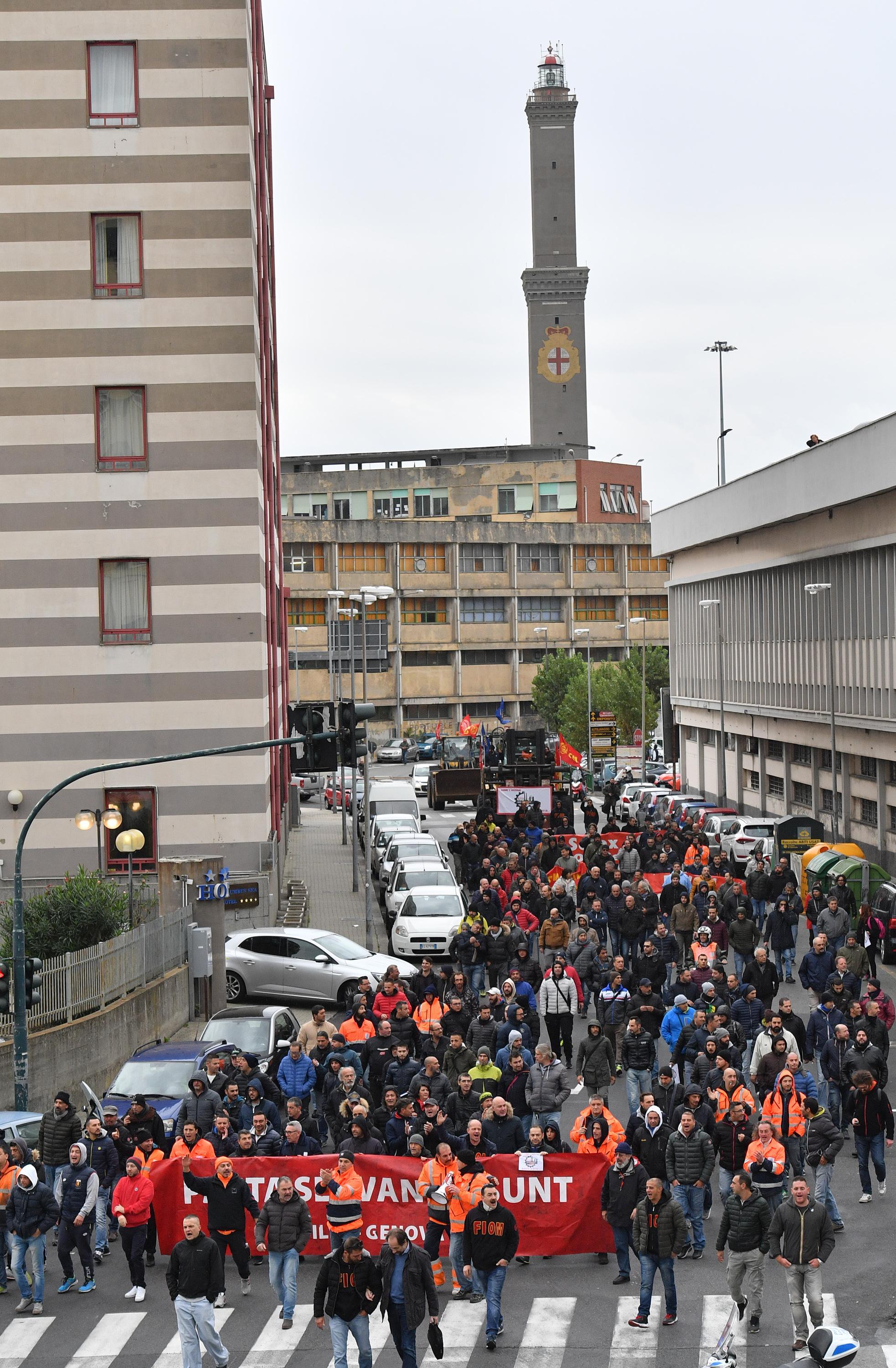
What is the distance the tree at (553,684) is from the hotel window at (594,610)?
62.9 feet

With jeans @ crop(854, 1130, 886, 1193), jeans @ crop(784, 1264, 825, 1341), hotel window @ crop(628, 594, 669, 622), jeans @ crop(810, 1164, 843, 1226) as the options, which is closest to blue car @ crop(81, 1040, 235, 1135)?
jeans @ crop(810, 1164, 843, 1226)

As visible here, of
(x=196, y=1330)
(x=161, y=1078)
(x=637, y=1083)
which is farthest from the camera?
(x=161, y=1078)

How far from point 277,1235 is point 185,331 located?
82.5 feet

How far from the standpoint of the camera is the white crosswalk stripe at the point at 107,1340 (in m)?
12.8

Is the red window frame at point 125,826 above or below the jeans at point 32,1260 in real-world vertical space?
above

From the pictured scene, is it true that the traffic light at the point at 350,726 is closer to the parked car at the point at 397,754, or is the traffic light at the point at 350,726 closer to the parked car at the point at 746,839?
the parked car at the point at 746,839

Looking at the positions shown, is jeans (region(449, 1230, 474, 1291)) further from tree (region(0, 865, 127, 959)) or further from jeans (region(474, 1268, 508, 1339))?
tree (region(0, 865, 127, 959))

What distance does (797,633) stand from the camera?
5578 centimetres

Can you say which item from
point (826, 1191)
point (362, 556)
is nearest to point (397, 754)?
point (362, 556)

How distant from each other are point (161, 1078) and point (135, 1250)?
4.41m

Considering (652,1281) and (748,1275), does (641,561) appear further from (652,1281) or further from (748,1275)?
(748,1275)

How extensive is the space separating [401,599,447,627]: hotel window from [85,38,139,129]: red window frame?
82.6 metres

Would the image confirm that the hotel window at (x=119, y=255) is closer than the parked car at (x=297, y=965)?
No

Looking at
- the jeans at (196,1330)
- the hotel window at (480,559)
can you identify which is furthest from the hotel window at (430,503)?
the jeans at (196,1330)
